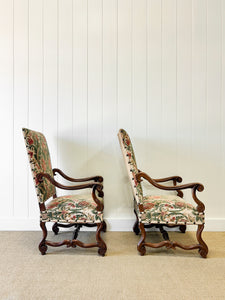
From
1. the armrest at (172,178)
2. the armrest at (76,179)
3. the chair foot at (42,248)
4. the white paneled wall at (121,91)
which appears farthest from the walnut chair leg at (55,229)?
the armrest at (172,178)

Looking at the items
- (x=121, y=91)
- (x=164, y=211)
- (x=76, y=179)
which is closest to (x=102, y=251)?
(x=164, y=211)

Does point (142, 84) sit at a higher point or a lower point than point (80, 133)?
higher

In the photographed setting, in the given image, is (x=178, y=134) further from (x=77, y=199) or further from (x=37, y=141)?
(x=37, y=141)

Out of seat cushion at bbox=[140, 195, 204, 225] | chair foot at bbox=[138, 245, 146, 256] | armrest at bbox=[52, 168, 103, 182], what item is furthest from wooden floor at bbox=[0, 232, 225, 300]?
armrest at bbox=[52, 168, 103, 182]

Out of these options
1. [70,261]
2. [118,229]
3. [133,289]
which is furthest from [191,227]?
[70,261]

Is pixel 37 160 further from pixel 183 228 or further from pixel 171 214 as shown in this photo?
pixel 183 228

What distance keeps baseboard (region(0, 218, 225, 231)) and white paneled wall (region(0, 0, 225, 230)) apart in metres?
0.02

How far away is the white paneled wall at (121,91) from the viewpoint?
242 centimetres

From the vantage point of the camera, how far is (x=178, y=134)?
2.44m

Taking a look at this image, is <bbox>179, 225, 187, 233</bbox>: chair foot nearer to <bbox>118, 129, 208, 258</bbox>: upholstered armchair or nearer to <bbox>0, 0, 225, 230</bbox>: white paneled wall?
<bbox>0, 0, 225, 230</bbox>: white paneled wall

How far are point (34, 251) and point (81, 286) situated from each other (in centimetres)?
73

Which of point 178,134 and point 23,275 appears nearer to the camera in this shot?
point 23,275

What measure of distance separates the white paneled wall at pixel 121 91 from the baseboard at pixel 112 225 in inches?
0.9

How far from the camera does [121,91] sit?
2443 millimetres
